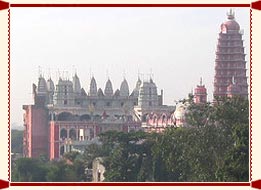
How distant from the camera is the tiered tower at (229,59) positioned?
29.0 m

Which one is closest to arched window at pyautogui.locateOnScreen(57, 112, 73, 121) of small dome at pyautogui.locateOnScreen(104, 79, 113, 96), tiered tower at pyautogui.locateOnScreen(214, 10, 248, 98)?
small dome at pyautogui.locateOnScreen(104, 79, 113, 96)

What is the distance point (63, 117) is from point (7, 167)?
36160 mm

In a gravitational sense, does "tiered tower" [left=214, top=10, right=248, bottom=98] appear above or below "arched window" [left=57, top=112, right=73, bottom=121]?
above

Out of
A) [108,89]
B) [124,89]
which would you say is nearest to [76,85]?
[108,89]

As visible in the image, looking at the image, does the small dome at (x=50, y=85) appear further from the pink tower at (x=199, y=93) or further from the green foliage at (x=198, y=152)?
the green foliage at (x=198, y=152)

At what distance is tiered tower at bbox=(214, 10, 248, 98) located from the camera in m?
29.0

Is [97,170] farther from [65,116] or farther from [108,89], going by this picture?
[108,89]

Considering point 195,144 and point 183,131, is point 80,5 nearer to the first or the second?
point 195,144

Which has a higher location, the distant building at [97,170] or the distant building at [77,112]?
the distant building at [77,112]

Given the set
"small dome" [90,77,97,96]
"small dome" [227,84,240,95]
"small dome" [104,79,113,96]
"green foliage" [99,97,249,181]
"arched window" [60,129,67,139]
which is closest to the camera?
"green foliage" [99,97,249,181]

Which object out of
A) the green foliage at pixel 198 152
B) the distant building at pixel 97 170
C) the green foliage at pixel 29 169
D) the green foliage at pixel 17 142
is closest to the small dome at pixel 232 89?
the distant building at pixel 97 170

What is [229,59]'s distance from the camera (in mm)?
29359

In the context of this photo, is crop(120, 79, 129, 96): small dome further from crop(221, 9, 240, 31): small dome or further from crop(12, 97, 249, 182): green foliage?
crop(12, 97, 249, 182): green foliage

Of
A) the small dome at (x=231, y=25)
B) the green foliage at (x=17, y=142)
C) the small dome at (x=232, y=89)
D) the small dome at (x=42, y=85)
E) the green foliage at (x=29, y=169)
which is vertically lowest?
the green foliage at (x=17, y=142)
